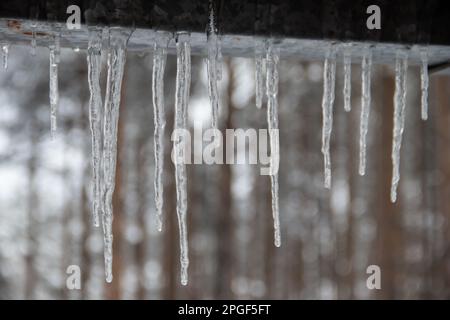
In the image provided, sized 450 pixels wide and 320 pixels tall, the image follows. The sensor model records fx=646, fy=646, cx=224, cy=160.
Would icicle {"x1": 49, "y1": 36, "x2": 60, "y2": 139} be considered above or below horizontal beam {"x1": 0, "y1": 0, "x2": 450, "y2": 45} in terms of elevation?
below

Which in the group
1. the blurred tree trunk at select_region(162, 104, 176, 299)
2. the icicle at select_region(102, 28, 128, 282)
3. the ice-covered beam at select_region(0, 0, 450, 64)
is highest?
the ice-covered beam at select_region(0, 0, 450, 64)

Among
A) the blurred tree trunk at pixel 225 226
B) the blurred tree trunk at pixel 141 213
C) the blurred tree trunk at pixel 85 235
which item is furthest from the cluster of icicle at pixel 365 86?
the blurred tree trunk at pixel 225 226

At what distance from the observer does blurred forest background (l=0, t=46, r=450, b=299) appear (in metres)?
Answer: 4.99

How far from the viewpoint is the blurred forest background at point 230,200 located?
4992 mm

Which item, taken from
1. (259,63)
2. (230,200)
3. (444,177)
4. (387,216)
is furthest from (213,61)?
(444,177)

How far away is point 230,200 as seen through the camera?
220 inches

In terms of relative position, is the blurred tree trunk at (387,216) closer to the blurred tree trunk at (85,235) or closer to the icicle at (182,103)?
the blurred tree trunk at (85,235)

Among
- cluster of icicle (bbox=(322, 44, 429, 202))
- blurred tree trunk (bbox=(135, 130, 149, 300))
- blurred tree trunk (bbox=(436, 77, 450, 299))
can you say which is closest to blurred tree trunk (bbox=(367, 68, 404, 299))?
blurred tree trunk (bbox=(436, 77, 450, 299))

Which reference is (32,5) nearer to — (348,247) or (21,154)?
(21,154)

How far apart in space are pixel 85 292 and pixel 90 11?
434 cm

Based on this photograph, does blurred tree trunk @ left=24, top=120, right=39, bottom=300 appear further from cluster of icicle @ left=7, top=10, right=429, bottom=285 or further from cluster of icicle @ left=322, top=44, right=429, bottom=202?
cluster of icicle @ left=322, top=44, right=429, bottom=202

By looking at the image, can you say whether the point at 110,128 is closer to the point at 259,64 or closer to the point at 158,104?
the point at 158,104

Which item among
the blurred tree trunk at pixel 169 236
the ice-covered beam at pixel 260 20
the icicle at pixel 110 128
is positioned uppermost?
the ice-covered beam at pixel 260 20
